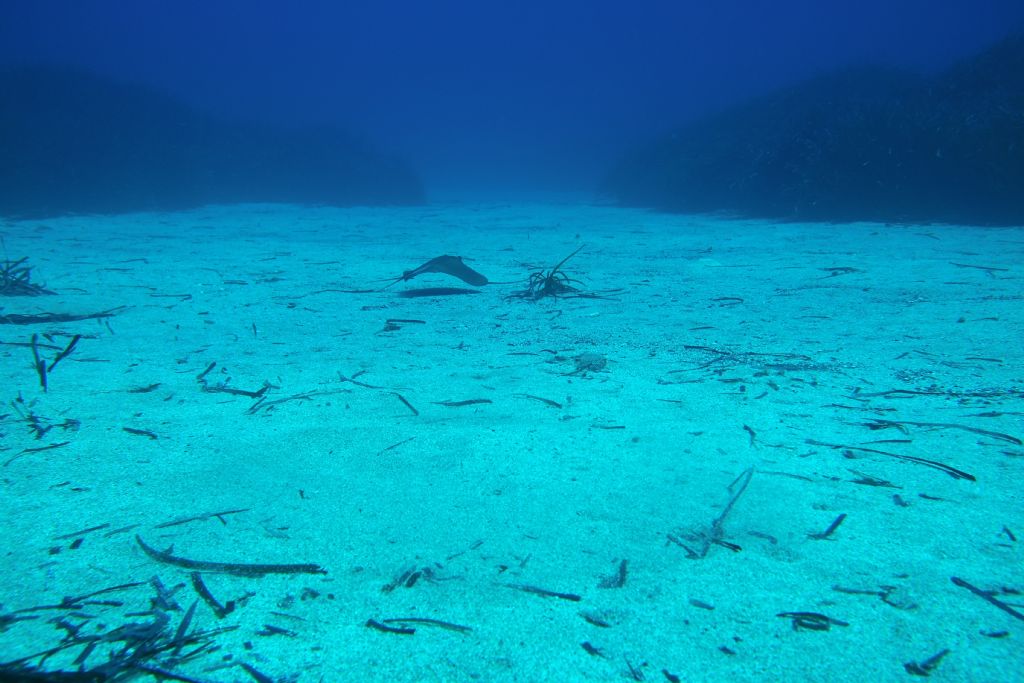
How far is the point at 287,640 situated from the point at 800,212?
1419 cm

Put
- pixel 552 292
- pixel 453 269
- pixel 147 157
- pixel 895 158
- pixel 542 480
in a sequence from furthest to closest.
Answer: pixel 147 157 < pixel 895 158 < pixel 453 269 < pixel 552 292 < pixel 542 480

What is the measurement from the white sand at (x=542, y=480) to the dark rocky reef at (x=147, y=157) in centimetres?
1543

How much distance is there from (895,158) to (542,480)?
13.9 meters

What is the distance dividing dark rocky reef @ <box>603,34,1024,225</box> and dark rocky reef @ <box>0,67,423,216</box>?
15.1 meters

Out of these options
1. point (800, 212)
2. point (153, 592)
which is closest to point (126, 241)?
point (153, 592)

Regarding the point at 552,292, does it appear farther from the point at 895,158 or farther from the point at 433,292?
the point at 895,158

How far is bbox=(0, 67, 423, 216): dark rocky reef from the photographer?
56.5 ft

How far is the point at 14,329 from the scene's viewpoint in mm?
4559

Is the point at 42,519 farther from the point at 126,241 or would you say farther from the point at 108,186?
the point at 108,186

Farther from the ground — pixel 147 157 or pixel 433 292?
pixel 147 157

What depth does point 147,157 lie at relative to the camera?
1934 centimetres

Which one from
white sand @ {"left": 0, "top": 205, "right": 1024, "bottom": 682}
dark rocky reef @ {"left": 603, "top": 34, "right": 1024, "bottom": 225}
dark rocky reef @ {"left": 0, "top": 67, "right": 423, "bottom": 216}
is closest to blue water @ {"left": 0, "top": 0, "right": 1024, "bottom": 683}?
white sand @ {"left": 0, "top": 205, "right": 1024, "bottom": 682}

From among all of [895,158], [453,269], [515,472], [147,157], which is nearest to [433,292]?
[453,269]

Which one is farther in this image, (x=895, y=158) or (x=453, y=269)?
(x=895, y=158)
